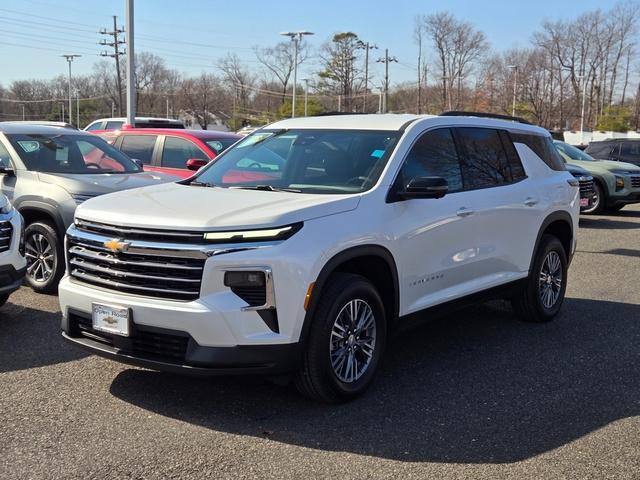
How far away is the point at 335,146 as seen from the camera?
526 centimetres

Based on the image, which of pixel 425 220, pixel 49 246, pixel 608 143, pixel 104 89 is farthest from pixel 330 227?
pixel 104 89

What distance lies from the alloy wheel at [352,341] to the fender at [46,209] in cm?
388

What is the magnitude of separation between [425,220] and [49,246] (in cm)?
419

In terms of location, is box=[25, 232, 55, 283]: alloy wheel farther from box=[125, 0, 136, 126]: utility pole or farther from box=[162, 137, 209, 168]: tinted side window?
box=[125, 0, 136, 126]: utility pole

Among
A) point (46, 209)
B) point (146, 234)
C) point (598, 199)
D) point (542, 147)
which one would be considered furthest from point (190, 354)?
point (598, 199)

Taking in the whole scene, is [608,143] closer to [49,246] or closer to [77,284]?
[49,246]

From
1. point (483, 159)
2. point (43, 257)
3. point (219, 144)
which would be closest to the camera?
point (483, 159)

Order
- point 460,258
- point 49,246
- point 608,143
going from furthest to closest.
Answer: point 608,143, point 49,246, point 460,258

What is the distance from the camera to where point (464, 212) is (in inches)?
213

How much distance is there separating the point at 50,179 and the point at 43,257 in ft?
2.73

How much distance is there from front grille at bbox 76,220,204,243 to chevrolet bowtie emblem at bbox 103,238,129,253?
41mm

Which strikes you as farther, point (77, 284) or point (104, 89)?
point (104, 89)

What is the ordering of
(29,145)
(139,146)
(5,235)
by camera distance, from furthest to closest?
(139,146)
(29,145)
(5,235)

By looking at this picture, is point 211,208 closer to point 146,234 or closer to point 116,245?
point 146,234
